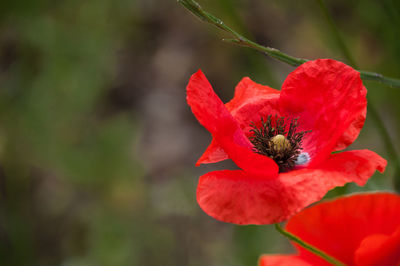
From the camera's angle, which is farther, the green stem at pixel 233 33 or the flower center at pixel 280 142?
the flower center at pixel 280 142

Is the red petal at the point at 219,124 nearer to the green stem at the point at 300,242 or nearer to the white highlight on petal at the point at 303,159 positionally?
the green stem at the point at 300,242

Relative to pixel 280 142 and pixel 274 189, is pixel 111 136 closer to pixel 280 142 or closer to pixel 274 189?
pixel 280 142

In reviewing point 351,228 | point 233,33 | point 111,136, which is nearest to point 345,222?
point 351,228

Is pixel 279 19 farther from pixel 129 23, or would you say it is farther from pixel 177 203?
pixel 177 203

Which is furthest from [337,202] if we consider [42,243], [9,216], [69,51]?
[42,243]

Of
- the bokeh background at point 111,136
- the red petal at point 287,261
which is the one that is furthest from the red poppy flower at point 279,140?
the bokeh background at point 111,136

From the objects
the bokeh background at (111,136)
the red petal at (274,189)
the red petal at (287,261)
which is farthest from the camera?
the bokeh background at (111,136)
